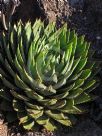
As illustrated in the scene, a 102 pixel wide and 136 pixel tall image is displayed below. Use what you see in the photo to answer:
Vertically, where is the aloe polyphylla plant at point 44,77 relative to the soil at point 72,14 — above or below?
below

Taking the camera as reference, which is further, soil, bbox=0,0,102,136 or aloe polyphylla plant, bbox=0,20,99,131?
soil, bbox=0,0,102,136

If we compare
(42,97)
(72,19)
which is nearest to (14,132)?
(42,97)

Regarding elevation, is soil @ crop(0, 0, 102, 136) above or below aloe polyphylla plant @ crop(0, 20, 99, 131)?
above

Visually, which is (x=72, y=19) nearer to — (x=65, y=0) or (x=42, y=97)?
(x=65, y=0)

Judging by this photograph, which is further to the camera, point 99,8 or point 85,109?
point 99,8

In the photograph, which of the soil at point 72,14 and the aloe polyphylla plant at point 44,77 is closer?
the aloe polyphylla plant at point 44,77

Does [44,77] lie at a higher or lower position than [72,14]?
lower

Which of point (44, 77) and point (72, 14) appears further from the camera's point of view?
point (72, 14)

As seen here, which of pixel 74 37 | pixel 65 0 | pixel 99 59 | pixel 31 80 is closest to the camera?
pixel 31 80
